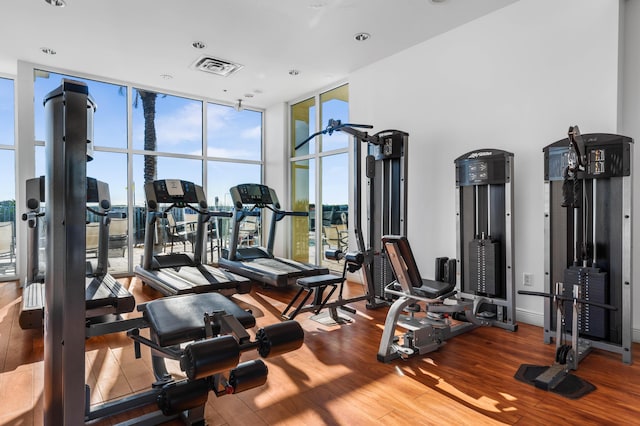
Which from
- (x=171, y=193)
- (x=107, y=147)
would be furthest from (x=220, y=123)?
(x=171, y=193)

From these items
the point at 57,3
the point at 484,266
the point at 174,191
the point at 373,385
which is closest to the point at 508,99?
the point at 484,266

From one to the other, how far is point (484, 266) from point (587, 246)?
86cm

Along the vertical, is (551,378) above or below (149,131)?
below

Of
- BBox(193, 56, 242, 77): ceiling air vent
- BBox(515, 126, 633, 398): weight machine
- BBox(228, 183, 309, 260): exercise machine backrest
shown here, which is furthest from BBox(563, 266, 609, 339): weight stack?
BBox(193, 56, 242, 77): ceiling air vent

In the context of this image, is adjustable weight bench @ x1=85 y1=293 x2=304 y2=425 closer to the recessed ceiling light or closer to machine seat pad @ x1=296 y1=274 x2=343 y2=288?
machine seat pad @ x1=296 y1=274 x2=343 y2=288

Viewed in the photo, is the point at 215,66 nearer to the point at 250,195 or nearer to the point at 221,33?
the point at 221,33

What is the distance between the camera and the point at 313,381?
7.89 ft

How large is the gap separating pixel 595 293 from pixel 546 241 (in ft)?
1.68

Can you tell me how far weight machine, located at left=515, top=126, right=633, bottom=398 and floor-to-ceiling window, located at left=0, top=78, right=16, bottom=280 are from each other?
688cm

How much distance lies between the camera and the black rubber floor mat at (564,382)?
222cm

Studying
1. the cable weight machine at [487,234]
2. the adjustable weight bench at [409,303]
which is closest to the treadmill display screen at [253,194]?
the cable weight machine at [487,234]

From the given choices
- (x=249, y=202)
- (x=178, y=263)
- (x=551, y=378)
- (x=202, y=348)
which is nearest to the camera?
(x=202, y=348)

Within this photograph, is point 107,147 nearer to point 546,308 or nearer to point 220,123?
point 220,123

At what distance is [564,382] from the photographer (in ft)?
7.72
